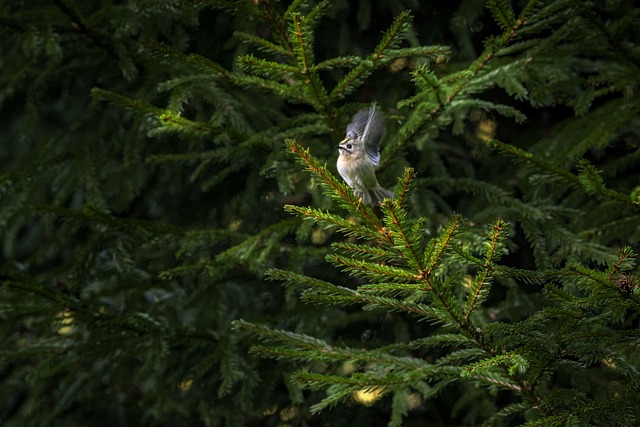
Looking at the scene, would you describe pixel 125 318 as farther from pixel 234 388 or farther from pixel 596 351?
pixel 596 351

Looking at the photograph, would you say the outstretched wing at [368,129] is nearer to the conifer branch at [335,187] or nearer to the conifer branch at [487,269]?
the conifer branch at [335,187]

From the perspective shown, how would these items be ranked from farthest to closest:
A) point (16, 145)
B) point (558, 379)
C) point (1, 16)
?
point (16, 145)
point (558, 379)
point (1, 16)

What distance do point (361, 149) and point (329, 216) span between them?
0.62 m

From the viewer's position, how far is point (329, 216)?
5.07ft

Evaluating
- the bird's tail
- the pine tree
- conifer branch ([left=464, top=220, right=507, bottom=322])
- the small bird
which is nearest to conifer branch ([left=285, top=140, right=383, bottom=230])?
the pine tree

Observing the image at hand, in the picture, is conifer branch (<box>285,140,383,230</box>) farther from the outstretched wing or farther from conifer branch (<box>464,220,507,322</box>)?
the outstretched wing

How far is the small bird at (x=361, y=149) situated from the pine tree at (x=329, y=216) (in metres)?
0.10

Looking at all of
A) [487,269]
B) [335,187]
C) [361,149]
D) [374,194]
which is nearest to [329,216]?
[335,187]

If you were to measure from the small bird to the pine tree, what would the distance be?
0.10 meters

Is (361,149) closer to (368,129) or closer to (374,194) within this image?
(368,129)

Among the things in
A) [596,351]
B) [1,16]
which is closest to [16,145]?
[1,16]

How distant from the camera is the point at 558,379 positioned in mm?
2859

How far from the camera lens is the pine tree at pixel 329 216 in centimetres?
162

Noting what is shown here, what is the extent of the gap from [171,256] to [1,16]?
5.50 ft
